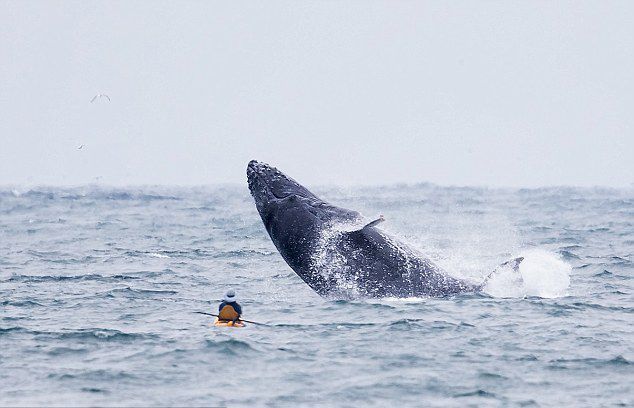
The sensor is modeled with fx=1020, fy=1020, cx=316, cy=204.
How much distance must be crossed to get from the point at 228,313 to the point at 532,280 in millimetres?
6490

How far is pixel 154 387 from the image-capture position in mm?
11891

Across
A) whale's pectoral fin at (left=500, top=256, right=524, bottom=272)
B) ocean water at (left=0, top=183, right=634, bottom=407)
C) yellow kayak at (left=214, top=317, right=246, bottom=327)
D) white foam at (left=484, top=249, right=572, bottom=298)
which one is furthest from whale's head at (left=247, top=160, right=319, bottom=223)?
white foam at (left=484, top=249, right=572, bottom=298)

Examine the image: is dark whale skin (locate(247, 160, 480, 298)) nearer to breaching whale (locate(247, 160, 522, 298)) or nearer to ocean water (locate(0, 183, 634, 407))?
breaching whale (locate(247, 160, 522, 298))

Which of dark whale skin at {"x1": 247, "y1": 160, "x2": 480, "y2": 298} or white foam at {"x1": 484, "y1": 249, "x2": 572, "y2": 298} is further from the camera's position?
white foam at {"x1": 484, "y1": 249, "x2": 572, "y2": 298}

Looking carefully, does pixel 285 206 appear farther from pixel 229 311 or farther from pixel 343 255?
pixel 229 311

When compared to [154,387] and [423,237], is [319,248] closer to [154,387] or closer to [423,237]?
[154,387]

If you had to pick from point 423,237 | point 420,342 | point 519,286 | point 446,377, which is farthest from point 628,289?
point 423,237

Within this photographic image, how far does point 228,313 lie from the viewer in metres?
15.1

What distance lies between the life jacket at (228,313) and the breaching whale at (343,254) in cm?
131

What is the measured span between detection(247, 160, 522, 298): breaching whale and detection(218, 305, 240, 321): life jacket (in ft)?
4.29

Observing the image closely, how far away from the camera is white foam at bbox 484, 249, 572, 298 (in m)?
17.1

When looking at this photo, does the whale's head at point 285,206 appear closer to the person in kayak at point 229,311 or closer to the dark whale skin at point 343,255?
the dark whale skin at point 343,255

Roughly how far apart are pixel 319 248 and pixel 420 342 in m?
2.35

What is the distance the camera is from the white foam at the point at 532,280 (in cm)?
1714
